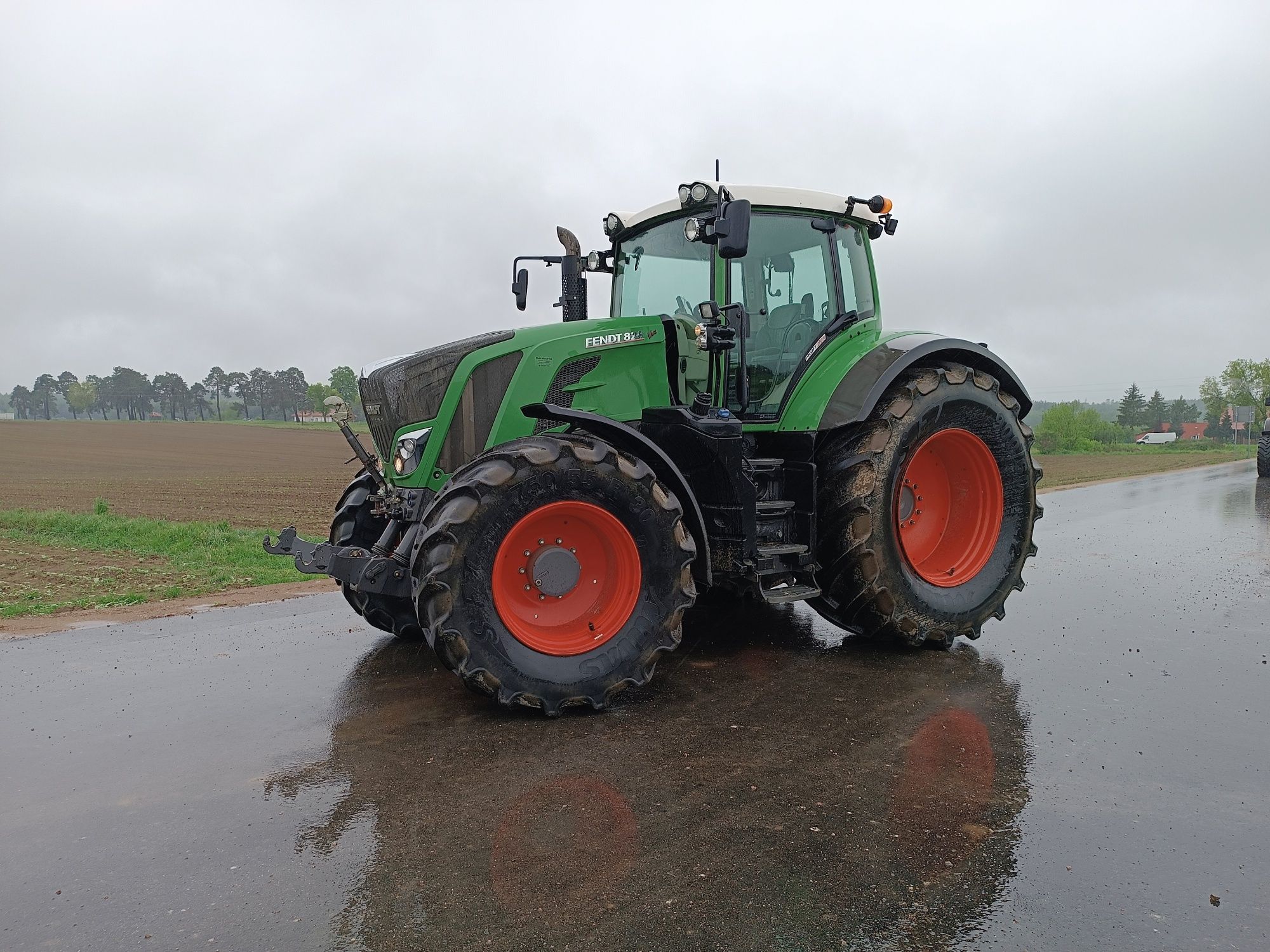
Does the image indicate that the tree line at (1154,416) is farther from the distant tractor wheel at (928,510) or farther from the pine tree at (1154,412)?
the distant tractor wheel at (928,510)

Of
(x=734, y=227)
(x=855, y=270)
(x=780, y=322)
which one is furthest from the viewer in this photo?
(x=855, y=270)

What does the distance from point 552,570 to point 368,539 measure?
1.69m

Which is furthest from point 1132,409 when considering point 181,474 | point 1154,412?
point 181,474

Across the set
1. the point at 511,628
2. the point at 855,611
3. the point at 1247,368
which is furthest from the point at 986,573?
the point at 1247,368

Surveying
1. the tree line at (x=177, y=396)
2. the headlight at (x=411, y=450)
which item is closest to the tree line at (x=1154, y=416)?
the headlight at (x=411, y=450)

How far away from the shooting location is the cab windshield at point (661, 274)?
5492 mm

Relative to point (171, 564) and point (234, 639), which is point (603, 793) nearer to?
point (234, 639)

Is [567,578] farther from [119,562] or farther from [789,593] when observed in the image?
[119,562]

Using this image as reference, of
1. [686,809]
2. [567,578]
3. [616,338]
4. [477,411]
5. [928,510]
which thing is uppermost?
[616,338]

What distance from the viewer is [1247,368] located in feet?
260

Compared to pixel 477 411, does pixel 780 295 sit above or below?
above

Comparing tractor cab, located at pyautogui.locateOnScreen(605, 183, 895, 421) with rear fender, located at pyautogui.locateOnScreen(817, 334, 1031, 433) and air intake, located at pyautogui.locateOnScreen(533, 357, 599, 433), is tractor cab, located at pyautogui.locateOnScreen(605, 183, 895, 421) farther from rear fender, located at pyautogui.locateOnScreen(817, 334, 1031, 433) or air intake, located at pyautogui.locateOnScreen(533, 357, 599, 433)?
air intake, located at pyautogui.locateOnScreen(533, 357, 599, 433)

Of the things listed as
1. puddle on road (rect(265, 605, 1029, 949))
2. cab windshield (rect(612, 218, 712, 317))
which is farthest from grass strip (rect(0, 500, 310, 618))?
cab windshield (rect(612, 218, 712, 317))

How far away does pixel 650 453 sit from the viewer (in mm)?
4730
